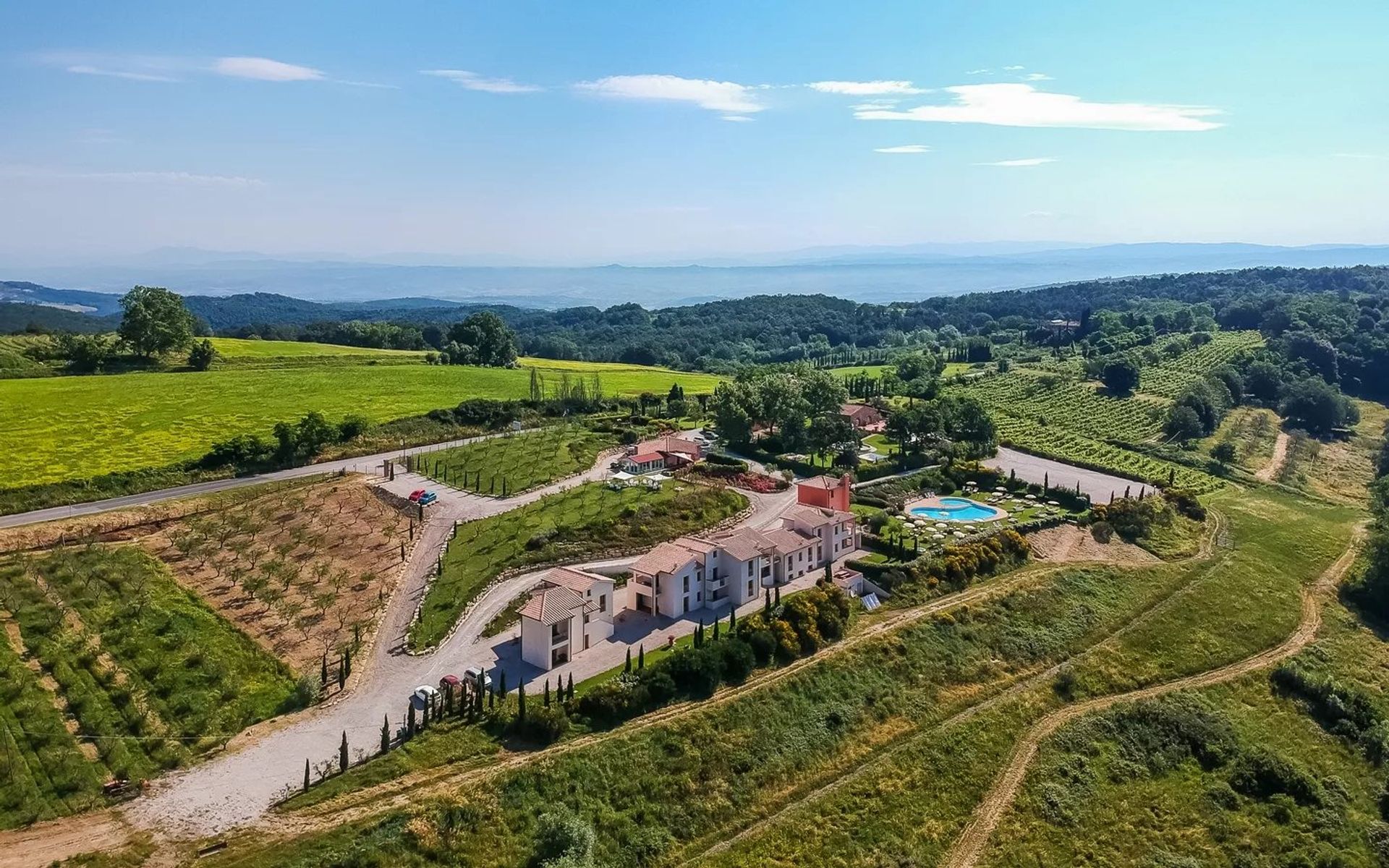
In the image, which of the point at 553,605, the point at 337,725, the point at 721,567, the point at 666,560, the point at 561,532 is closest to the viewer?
the point at 337,725

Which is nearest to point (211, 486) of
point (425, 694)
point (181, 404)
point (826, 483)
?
point (181, 404)

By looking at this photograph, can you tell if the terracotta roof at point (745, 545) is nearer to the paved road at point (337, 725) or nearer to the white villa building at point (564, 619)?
the paved road at point (337, 725)

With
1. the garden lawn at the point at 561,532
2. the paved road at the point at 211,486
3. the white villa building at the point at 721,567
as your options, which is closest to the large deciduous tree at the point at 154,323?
the paved road at the point at 211,486

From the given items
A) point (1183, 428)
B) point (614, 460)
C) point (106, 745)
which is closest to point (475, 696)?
point (106, 745)

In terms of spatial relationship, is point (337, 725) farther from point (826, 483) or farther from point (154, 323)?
point (154, 323)

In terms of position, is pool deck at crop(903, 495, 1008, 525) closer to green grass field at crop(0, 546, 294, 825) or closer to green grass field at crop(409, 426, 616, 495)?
green grass field at crop(409, 426, 616, 495)

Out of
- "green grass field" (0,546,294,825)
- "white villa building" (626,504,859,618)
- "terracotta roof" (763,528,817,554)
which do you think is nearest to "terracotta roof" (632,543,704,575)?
"white villa building" (626,504,859,618)
